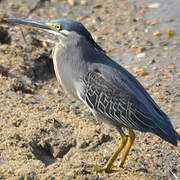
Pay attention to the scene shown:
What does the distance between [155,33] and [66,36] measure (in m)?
2.90

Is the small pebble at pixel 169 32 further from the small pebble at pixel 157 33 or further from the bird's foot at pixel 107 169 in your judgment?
the bird's foot at pixel 107 169

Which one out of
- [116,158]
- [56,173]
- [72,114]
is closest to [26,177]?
[56,173]

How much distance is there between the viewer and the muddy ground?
19.0 feet

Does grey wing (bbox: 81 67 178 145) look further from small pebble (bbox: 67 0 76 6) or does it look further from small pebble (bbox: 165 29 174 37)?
small pebble (bbox: 67 0 76 6)

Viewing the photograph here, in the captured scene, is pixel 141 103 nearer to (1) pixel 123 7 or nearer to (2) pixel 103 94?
(2) pixel 103 94

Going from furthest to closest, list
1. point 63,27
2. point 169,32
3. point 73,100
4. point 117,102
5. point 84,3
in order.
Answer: point 84,3
point 169,32
point 73,100
point 63,27
point 117,102

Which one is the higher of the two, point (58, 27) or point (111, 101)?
point (58, 27)

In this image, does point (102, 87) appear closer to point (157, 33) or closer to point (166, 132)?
point (166, 132)

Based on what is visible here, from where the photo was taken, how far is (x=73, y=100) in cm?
721

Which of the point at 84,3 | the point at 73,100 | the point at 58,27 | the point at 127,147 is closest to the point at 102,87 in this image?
the point at 127,147

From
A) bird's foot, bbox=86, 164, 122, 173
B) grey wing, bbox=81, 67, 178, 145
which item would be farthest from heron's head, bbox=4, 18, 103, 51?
bird's foot, bbox=86, 164, 122, 173

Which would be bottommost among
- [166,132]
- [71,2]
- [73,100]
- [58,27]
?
[73,100]

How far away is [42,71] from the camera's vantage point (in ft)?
25.3

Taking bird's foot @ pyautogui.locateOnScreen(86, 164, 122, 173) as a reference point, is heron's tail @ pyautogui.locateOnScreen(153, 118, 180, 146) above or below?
above
